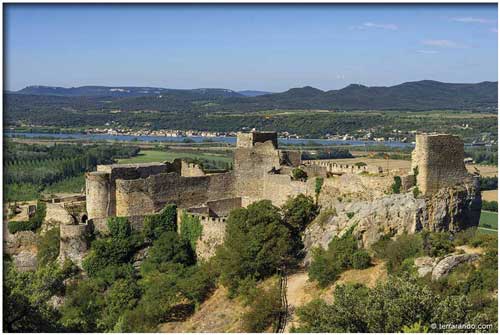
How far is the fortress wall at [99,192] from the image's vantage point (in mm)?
31578

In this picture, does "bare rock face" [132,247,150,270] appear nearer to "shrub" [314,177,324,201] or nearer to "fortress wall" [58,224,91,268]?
"fortress wall" [58,224,91,268]

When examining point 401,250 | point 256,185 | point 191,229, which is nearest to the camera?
point 401,250

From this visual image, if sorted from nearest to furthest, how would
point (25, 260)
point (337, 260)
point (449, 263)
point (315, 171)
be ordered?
point (449, 263)
point (337, 260)
point (315, 171)
point (25, 260)

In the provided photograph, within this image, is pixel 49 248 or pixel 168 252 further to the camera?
pixel 49 248

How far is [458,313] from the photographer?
18.0 metres

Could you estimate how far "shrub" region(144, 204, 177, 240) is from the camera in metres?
31.6

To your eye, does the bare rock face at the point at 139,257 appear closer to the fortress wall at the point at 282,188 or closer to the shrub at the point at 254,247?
the shrub at the point at 254,247

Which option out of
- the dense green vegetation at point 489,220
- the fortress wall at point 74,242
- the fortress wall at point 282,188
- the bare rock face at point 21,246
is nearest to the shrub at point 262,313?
the fortress wall at point 282,188

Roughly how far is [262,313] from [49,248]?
37.6 ft

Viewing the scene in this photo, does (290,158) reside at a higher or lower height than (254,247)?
higher

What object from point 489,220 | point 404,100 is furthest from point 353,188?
point 404,100

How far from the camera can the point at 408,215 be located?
26062 millimetres

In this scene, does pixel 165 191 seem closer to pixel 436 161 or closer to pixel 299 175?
pixel 299 175

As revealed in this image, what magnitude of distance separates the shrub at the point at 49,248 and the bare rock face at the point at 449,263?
16203 mm
